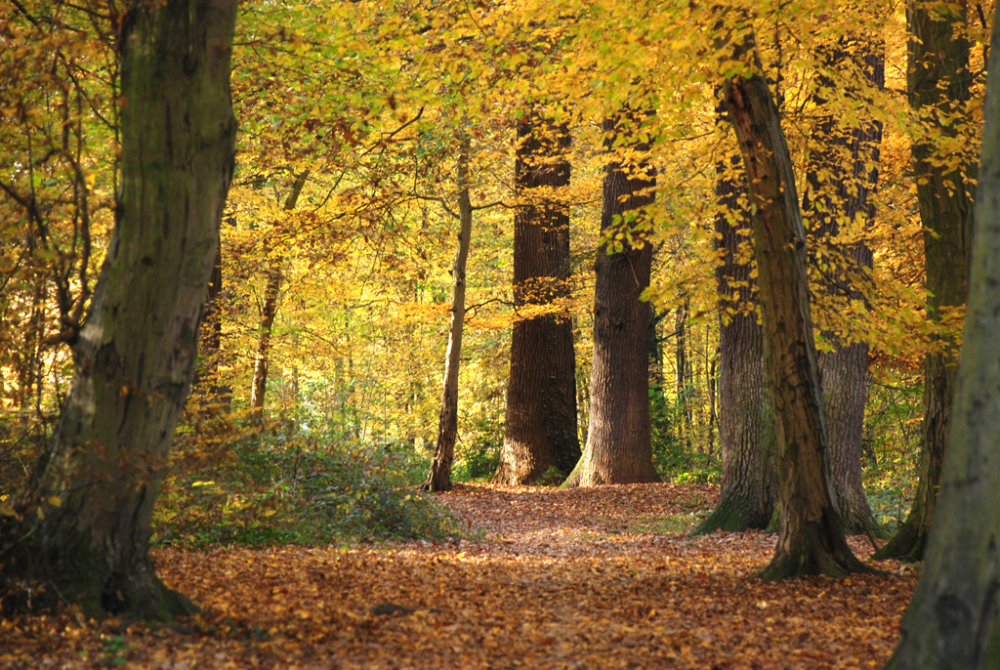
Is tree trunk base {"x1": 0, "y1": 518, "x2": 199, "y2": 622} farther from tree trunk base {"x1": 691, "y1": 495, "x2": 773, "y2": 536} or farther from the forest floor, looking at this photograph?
tree trunk base {"x1": 691, "y1": 495, "x2": 773, "y2": 536}

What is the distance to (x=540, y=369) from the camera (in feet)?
47.2

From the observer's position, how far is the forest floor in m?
3.88

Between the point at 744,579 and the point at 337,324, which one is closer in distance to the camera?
the point at 744,579

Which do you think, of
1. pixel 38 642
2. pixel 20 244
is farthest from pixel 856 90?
pixel 38 642

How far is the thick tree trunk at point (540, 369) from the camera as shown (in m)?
14.2

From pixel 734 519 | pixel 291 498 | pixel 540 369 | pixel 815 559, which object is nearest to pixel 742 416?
pixel 734 519

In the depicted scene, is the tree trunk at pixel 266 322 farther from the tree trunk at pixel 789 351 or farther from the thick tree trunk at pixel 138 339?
the thick tree trunk at pixel 138 339

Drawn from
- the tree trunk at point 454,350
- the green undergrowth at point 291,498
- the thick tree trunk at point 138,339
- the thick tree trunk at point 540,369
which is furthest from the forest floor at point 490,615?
the thick tree trunk at point 540,369

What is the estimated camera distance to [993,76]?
306cm

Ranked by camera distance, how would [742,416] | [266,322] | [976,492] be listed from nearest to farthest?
[976,492], [742,416], [266,322]

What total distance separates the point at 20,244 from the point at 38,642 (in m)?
2.71

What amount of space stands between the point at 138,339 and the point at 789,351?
4394mm

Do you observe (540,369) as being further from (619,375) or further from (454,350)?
(454,350)

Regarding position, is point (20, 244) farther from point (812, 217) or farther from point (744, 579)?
point (812, 217)
